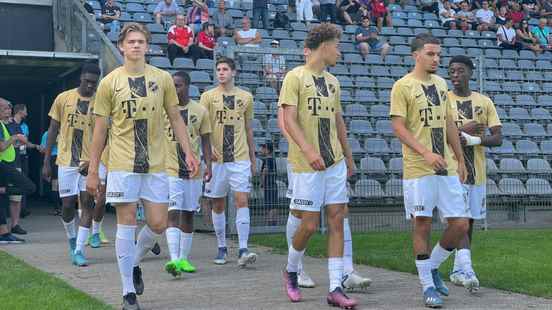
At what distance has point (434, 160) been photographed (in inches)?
274

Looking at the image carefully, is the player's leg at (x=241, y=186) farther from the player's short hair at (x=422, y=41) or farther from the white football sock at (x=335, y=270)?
the player's short hair at (x=422, y=41)

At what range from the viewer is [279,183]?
14727 mm

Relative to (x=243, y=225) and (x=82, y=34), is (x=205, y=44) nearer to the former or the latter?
(x=82, y=34)

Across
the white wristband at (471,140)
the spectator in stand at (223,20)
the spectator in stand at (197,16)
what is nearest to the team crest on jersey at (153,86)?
the white wristband at (471,140)

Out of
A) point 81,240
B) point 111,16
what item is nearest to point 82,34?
point 111,16

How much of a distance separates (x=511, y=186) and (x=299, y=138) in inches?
410

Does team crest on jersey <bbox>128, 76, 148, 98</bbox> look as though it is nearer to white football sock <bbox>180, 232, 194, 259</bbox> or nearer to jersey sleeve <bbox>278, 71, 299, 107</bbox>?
jersey sleeve <bbox>278, 71, 299, 107</bbox>

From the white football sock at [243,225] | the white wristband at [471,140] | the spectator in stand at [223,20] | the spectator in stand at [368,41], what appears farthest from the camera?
the spectator in stand at [368,41]

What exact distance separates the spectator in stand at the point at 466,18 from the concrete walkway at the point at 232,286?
14540 mm

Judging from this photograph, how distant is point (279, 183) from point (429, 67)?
24.8 ft

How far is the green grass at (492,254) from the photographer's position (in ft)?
27.7

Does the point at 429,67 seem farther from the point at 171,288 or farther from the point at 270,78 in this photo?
the point at 270,78

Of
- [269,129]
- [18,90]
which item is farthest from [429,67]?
[18,90]

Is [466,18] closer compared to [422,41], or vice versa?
[422,41]
